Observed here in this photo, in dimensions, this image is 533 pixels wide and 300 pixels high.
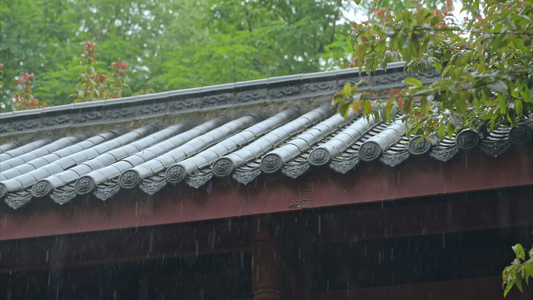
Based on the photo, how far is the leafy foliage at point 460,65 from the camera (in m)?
3.33

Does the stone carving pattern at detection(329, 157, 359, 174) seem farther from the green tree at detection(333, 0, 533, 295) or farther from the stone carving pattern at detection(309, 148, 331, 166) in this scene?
the green tree at detection(333, 0, 533, 295)

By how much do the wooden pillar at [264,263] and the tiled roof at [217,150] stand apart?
1.73 ft

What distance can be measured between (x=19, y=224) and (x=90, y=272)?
1303 millimetres

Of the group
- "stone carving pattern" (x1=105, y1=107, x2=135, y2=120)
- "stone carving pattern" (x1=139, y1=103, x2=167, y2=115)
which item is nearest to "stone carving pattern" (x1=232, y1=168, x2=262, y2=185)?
"stone carving pattern" (x1=139, y1=103, x2=167, y2=115)

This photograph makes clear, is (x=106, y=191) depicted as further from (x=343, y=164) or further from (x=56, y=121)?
(x=56, y=121)

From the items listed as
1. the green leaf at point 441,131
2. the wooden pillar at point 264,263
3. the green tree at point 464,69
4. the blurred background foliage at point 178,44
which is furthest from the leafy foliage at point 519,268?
the blurred background foliage at point 178,44

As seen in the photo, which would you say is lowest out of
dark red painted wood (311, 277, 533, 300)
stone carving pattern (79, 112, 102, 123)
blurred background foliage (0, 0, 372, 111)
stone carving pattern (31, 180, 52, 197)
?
dark red painted wood (311, 277, 533, 300)

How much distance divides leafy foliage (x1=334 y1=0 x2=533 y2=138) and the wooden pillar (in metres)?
1.45

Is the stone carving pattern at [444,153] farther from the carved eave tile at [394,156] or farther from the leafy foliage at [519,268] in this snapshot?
the leafy foliage at [519,268]

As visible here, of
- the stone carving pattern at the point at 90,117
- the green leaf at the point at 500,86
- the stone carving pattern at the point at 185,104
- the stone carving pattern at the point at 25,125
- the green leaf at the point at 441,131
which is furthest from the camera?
the stone carving pattern at the point at 25,125

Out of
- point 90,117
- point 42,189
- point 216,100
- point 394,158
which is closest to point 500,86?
point 394,158

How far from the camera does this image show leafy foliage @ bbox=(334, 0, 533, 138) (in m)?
3.33

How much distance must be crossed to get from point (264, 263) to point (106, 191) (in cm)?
118

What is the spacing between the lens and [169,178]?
4805mm
